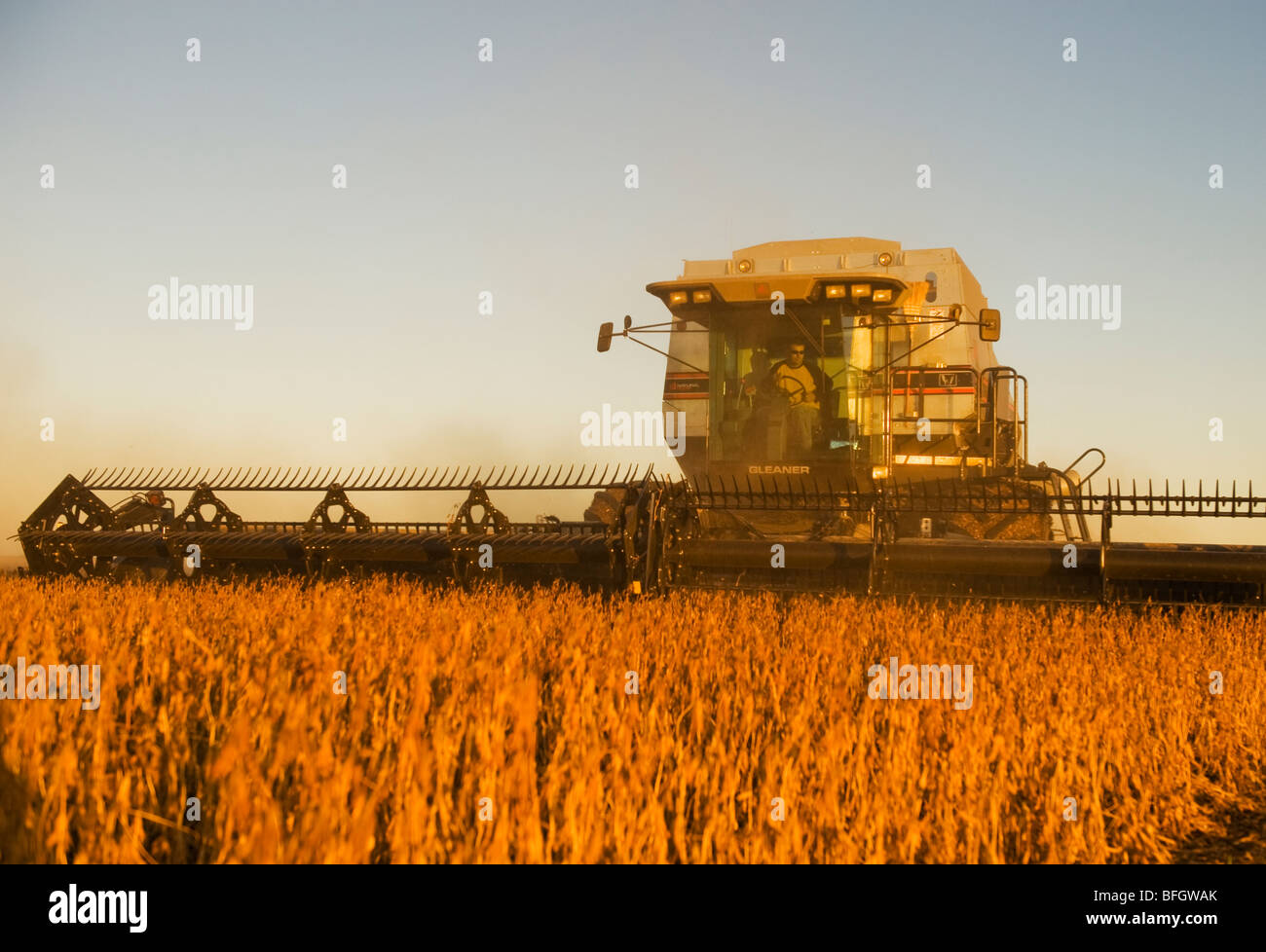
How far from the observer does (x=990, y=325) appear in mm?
7680

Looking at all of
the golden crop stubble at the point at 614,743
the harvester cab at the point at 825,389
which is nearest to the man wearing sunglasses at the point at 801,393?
the harvester cab at the point at 825,389

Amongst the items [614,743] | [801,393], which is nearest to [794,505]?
[801,393]

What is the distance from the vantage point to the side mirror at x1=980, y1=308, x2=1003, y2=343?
25.1 feet

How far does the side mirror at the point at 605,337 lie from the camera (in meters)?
8.10

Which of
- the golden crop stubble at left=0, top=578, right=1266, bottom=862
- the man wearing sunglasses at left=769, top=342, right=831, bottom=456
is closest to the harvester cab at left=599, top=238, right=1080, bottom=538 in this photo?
the man wearing sunglasses at left=769, top=342, right=831, bottom=456

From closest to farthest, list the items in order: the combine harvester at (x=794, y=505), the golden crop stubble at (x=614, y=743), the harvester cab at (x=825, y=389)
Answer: the golden crop stubble at (x=614, y=743) < the combine harvester at (x=794, y=505) < the harvester cab at (x=825, y=389)

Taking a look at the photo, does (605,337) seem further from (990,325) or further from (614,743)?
(614,743)

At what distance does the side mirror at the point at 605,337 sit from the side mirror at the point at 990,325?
104 inches

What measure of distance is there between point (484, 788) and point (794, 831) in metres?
0.76

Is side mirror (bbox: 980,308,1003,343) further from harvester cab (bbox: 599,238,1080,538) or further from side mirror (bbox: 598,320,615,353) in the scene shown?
side mirror (bbox: 598,320,615,353)

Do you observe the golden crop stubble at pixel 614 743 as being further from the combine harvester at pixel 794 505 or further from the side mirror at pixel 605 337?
the side mirror at pixel 605 337

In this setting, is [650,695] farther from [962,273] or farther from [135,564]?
[962,273]

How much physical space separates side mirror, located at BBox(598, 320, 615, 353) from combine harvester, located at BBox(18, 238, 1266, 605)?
1 centimetres

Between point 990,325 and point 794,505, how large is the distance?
1.86 meters
